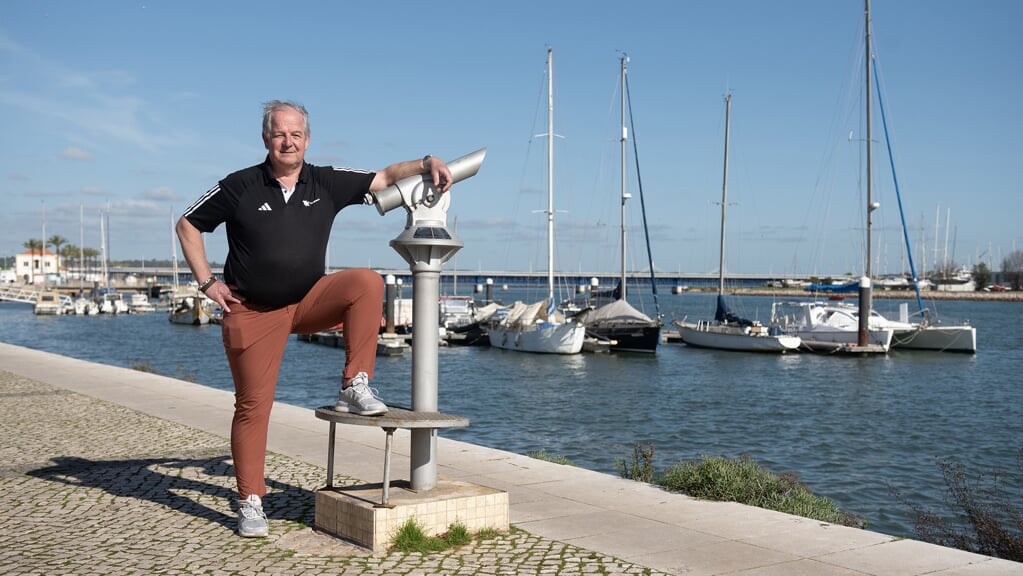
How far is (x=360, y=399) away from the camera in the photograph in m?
5.29

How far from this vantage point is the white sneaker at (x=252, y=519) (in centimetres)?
556

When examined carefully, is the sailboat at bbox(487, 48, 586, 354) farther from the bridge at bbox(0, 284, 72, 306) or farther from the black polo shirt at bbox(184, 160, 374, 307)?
the bridge at bbox(0, 284, 72, 306)

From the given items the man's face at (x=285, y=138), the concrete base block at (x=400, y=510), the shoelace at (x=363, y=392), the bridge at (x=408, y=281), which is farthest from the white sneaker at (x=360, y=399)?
the bridge at (x=408, y=281)

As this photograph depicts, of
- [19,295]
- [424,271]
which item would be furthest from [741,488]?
[19,295]

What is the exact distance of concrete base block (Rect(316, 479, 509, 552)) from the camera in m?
5.25

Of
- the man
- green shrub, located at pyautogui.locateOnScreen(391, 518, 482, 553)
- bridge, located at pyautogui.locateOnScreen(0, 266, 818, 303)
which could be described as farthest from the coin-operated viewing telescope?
bridge, located at pyautogui.locateOnScreen(0, 266, 818, 303)

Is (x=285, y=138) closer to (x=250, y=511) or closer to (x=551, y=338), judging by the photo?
(x=250, y=511)

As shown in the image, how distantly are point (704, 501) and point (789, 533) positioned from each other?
3.45 ft

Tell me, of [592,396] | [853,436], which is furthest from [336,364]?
[853,436]

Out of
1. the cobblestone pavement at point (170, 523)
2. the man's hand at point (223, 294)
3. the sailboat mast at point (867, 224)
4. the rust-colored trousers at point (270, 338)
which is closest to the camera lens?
the cobblestone pavement at point (170, 523)

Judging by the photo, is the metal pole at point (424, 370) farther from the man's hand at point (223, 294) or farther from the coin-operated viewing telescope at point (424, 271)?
the man's hand at point (223, 294)

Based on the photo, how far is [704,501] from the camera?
22.2ft

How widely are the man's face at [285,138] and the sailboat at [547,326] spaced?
33851mm

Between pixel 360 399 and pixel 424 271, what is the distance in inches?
33.1
